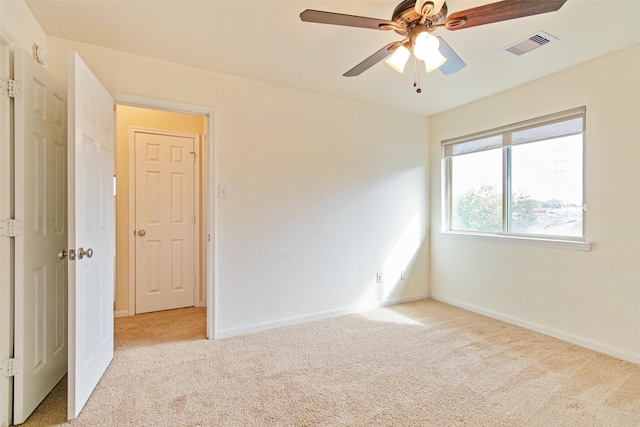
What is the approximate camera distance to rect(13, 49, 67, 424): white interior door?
1.60 metres

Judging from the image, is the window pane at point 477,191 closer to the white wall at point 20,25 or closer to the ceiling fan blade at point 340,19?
the ceiling fan blade at point 340,19

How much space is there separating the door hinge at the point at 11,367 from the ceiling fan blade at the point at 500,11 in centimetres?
277

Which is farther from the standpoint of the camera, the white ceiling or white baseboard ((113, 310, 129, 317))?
white baseboard ((113, 310, 129, 317))

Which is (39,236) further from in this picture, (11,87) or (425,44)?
(425,44)

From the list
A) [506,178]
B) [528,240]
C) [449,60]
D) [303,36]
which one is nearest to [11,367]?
[303,36]

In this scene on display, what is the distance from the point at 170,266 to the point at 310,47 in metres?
2.83

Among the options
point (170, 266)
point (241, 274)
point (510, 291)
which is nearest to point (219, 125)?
point (241, 274)

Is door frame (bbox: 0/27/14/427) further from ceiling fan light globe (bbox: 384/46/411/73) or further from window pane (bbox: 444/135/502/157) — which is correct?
window pane (bbox: 444/135/502/157)

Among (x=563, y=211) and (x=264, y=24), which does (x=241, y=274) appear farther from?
(x=563, y=211)

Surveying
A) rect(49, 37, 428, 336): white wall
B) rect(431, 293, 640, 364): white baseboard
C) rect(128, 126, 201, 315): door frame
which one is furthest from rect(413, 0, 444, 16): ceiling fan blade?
rect(128, 126, 201, 315): door frame

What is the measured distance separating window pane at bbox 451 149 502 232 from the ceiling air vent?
117 cm

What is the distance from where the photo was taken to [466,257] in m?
3.56

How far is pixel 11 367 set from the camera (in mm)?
1574

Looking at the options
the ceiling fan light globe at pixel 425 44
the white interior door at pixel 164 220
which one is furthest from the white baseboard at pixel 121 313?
the ceiling fan light globe at pixel 425 44
